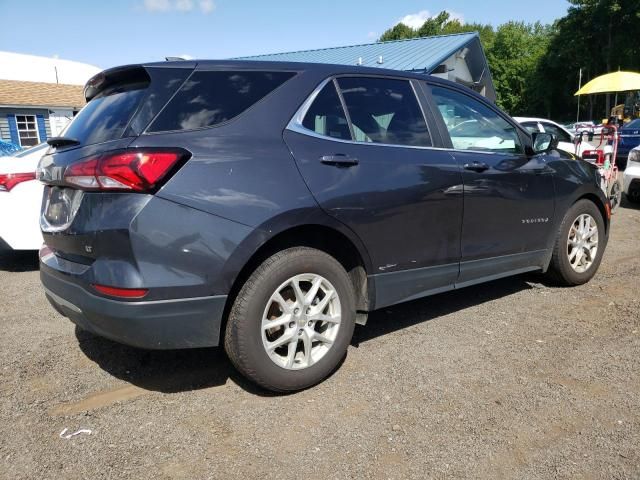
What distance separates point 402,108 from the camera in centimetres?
351

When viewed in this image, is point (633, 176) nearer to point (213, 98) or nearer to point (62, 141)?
point (213, 98)

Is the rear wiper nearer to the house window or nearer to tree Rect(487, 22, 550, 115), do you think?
the house window

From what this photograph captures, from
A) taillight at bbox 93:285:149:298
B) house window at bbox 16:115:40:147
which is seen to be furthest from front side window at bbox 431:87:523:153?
house window at bbox 16:115:40:147

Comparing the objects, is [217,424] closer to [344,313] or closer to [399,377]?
[344,313]

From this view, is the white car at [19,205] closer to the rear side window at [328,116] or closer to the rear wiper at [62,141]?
the rear wiper at [62,141]

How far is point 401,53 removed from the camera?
18266 millimetres

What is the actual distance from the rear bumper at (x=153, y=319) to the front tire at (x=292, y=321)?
0.15 meters

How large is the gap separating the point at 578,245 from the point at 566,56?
52583 millimetres

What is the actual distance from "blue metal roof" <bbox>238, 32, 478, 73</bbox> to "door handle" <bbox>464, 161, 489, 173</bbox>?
12.2m

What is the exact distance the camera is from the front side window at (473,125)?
374 cm

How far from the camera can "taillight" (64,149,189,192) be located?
2434 mm

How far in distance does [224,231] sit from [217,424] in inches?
38.8

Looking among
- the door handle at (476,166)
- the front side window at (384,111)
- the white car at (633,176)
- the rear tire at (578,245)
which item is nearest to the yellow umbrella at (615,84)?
the white car at (633,176)

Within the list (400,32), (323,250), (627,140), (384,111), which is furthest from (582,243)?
(400,32)
